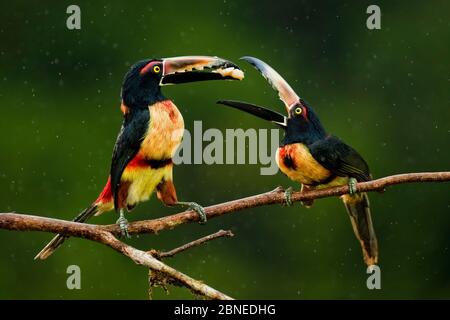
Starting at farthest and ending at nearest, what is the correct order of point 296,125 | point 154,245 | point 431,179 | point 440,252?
1. point 440,252
2. point 154,245
3. point 296,125
4. point 431,179

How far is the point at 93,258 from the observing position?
6.21 m

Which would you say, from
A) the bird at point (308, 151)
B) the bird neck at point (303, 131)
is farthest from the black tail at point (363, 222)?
the bird neck at point (303, 131)

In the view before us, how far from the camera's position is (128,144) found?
11.4ft

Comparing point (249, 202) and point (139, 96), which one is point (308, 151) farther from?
point (139, 96)

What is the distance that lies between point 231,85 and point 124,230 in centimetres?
325

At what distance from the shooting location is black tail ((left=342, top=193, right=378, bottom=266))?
3.83m

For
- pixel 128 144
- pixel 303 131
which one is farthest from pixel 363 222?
pixel 128 144

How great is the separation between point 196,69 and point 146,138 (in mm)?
342

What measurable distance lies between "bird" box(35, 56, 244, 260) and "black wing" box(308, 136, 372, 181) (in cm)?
40

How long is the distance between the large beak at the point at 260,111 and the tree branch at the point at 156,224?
40 cm

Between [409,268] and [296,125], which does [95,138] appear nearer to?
[409,268]

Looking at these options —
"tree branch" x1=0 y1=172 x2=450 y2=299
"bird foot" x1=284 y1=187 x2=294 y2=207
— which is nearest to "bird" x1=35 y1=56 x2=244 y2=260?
"tree branch" x1=0 y1=172 x2=450 y2=299
